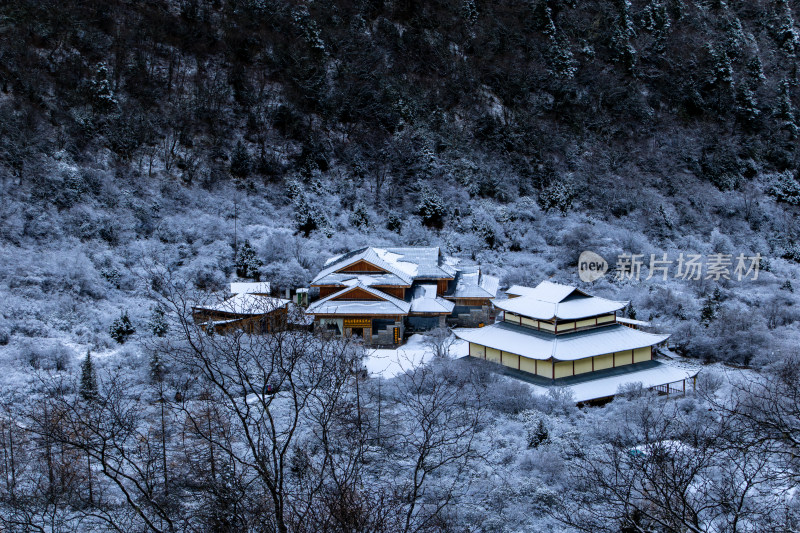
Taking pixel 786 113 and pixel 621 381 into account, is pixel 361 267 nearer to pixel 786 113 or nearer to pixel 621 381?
pixel 621 381

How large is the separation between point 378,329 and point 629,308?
14.2 metres

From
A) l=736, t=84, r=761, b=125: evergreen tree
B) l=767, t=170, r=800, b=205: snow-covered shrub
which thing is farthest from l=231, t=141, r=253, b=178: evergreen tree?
l=736, t=84, r=761, b=125: evergreen tree

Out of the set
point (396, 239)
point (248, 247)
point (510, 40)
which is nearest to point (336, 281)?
point (248, 247)

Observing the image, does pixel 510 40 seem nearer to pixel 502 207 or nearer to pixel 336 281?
pixel 502 207

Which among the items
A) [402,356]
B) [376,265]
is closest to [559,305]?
[402,356]

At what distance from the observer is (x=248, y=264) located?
37000mm

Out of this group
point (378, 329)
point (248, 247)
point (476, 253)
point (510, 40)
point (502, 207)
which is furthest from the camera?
point (510, 40)

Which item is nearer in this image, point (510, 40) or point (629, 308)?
point (629, 308)

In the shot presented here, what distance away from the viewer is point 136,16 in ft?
174

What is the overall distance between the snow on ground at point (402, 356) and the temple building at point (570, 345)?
A: 2007 mm

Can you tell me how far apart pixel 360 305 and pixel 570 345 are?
11.1 metres

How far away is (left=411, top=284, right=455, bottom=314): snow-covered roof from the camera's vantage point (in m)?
32.2

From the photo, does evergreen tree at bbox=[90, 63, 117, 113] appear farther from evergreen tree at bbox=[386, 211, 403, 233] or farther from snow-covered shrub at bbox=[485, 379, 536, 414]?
snow-covered shrub at bbox=[485, 379, 536, 414]

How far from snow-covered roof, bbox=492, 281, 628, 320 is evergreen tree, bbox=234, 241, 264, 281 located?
16661mm
